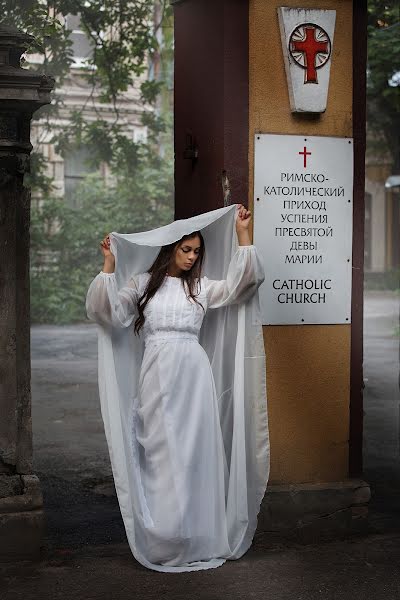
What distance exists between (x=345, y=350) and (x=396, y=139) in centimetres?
1404

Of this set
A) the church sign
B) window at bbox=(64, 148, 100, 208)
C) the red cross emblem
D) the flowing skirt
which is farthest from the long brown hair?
window at bbox=(64, 148, 100, 208)

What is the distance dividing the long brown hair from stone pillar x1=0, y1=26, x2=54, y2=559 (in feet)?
2.27

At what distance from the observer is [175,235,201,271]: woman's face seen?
5.60m

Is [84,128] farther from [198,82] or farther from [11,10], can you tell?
[198,82]

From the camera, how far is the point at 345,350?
20.5 ft

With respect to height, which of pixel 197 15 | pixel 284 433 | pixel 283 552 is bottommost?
pixel 283 552

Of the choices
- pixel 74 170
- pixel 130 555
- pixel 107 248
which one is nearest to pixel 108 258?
pixel 107 248

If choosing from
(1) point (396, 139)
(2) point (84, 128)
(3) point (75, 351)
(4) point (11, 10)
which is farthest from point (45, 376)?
(1) point (396, 139)

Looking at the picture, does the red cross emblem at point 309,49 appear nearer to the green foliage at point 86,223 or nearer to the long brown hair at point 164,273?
the long brown hair at point 164,273

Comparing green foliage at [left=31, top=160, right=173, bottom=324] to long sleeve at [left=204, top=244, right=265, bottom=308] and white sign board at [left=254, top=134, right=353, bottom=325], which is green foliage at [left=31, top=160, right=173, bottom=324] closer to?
white sign board at [left=254, top=134, right=353, bottom=325]

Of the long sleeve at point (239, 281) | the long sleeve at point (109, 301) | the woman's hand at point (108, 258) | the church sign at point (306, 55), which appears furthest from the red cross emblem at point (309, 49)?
the long sleeve at point (109, 301)

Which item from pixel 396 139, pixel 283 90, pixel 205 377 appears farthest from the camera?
pixel 396 139

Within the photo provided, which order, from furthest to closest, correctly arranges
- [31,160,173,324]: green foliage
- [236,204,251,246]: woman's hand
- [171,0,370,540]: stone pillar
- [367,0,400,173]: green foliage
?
[31,160,173,324]: green foliage
[367,0,400,173]: green foliage
[171,0,370,540]: stone pillar
[236,204,251,246]: woman's hand

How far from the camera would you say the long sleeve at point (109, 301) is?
17.8 feet
